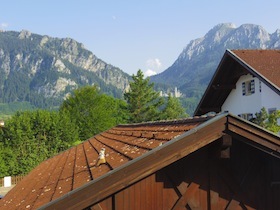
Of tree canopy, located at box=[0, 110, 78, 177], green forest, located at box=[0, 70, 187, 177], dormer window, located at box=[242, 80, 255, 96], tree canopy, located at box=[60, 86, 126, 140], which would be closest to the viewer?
dormer window, located at box=[242, 80, 255, 96]

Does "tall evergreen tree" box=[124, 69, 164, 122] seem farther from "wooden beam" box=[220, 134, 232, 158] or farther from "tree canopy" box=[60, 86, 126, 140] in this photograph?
"wooden beam" box=[220, 134, 232, 158]

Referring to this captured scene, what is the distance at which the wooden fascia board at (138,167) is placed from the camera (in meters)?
4.22

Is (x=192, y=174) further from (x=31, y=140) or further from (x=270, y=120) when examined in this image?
(x=31, y=140)

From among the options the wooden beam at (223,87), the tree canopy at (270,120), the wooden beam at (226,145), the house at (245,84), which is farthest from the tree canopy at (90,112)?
the wooden beam at (226,145)

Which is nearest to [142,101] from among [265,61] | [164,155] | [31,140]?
[31,140]

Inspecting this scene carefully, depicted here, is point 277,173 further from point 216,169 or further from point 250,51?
point 250,51

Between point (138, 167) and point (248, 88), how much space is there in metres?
19.6

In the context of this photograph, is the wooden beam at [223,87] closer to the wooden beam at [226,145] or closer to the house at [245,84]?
the house at [245,84]

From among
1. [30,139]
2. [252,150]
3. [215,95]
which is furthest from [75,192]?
[30,139]

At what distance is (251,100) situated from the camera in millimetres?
22797

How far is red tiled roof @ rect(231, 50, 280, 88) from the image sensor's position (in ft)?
66.8

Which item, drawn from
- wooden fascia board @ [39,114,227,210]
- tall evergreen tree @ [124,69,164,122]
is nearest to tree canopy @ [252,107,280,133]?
wooden fascia board @ [39,114,227,210]

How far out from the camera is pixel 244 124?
4.89m

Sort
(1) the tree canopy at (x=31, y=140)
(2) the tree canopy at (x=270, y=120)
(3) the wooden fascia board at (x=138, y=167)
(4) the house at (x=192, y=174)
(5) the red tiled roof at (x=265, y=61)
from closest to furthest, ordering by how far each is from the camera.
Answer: (3) the wooden fascia board at (x=138, y=167)
(4) the house at (x=192, y=174)
(2) the tree canopy at (x=270, y=120)
(5) the red tiled roof at (x=265, y=61)
(1) the tree canopy at (x=31, y=140)
